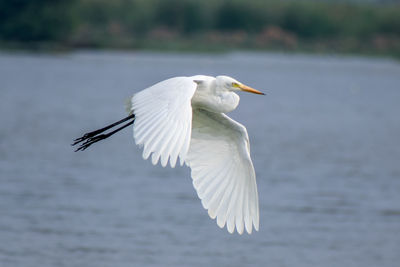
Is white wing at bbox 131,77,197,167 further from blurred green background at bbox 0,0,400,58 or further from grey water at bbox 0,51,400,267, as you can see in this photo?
blurred green background at bbox 0,0,400,58

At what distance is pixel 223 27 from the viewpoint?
181 feet

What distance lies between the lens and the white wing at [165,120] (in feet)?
16.8

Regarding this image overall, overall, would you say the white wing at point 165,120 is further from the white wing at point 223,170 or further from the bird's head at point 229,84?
the white wing at point 223,170

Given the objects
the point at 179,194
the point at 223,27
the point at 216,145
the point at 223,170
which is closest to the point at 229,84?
the point at 216,145

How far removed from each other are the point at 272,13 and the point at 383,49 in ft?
25.0

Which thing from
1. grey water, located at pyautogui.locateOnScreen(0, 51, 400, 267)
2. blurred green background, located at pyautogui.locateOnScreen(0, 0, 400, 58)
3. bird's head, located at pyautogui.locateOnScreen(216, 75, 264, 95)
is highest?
bird's head, located at pyautogui.locateOnScreen(216, 75, 264, 95)

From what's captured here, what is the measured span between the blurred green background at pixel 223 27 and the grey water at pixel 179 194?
26.6 metres

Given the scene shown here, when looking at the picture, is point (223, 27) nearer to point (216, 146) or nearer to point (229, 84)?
point (216, 146)

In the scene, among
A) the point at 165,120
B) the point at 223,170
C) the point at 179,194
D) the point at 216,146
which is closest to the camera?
the point at 165,120

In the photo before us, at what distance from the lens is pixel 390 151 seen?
18.1m

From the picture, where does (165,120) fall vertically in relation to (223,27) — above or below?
above

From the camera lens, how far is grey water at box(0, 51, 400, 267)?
9.44m

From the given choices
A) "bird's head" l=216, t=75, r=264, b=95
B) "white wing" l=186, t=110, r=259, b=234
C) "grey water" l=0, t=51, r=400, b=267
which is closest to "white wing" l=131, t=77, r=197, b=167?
"bird's head" l=216, t=75, r=264, b=95

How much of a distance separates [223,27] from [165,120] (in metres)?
50.2
